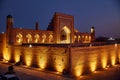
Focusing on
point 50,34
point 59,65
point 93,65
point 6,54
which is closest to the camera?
point 59,65

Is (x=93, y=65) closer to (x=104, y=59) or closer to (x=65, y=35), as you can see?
(x=104, y=59)

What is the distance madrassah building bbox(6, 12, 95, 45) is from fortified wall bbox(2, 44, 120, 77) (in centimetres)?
202

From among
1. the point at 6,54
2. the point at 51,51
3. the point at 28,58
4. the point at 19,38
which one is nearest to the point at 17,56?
the point at 28,58

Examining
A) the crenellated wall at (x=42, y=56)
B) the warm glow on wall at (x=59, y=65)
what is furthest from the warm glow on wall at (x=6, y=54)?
the warm glow on wall at (x=59, y=65)

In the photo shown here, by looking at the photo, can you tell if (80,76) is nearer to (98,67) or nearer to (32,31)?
(98,67)

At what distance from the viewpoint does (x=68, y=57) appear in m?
12.6

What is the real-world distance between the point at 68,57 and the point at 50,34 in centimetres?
1344

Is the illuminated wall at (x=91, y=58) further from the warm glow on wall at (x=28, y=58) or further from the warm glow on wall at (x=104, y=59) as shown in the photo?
the warm glow on wall at (x=28, y=58)

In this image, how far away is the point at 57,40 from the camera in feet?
87.0

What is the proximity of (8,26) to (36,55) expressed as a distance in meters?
6.58

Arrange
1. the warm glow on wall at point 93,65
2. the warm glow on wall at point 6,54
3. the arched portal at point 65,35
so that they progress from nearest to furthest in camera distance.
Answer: the warm glow on wall at point 93,65, the warm glow on wall at point 6,54, the arched portal at point 65,35

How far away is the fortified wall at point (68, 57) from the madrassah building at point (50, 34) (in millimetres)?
2021

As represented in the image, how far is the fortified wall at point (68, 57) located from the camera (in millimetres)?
12789

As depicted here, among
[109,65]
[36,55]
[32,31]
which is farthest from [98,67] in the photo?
[32,31]
